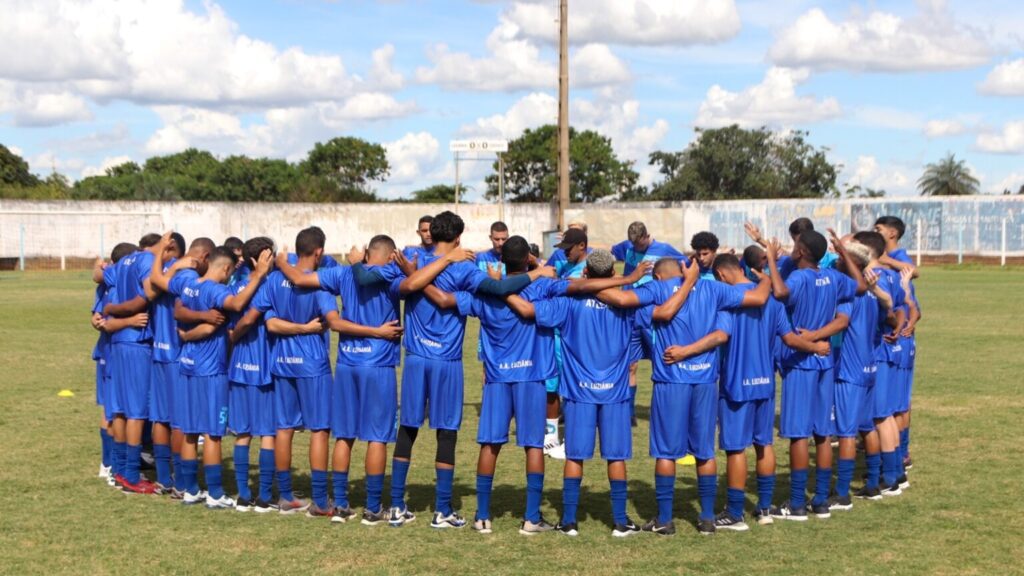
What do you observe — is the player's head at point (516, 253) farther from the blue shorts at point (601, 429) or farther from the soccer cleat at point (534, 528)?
the soccer cleat at point (534, 528)

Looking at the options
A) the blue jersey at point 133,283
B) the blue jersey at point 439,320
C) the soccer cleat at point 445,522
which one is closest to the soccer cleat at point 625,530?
the soccer cleat at point 445,522

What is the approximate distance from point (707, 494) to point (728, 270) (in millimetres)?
1635

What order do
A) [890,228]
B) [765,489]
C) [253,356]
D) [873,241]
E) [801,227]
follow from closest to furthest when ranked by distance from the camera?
[765,489]
[253,356]
[801,227]
[873,241]
[890,228]

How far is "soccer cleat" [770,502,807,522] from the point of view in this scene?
26.0 feet

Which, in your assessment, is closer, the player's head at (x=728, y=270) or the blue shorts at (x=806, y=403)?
the player's head at (x=728, y=270)

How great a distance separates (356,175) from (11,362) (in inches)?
3065

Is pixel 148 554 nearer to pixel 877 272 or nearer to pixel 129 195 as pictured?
pixel 877 272

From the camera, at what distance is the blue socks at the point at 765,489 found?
7.85 m

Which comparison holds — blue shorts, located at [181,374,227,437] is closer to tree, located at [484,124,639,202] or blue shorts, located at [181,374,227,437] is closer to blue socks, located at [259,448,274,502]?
blue socks, located at [259,448,274,502]

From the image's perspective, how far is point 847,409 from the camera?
27.2 feet

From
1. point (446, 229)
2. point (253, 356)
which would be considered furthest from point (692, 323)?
point (253, 356)

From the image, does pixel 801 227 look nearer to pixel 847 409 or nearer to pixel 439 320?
pixel 847 409

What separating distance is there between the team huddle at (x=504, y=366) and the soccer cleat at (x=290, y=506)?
0.01 meters

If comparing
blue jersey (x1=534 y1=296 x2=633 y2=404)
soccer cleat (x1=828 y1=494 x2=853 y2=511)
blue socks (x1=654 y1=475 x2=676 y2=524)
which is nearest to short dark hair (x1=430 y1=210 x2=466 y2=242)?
blue jersey (x1=534 y1=296 x2=633 y2=404)
